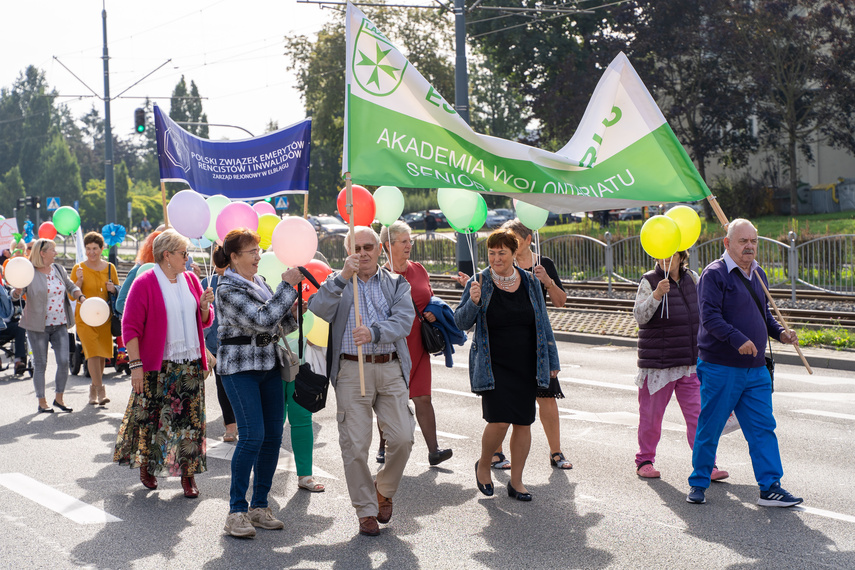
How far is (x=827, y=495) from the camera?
600 centimetres

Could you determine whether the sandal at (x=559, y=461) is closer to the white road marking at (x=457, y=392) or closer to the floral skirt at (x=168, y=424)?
the floral skirt at (x=168, y=424)

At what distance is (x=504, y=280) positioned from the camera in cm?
602

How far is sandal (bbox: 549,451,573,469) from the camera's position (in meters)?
6.92

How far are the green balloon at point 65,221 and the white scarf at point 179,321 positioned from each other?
19.0ft

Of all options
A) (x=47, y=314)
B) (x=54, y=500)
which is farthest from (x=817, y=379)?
(x=47, y=314)

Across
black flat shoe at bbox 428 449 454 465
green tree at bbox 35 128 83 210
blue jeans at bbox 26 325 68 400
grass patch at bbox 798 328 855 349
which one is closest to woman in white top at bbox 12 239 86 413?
blue jeans at bbox 26 325 68 400

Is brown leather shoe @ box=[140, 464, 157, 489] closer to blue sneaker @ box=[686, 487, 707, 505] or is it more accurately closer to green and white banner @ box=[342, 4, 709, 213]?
green and white banner @ box=[342, 4, 709, 213]

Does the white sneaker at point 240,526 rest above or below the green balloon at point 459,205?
below

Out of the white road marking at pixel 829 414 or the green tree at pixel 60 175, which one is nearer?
the white road marking at pixel 829 414

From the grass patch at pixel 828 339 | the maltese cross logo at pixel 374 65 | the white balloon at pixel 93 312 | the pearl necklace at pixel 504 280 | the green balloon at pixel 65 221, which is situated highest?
the maltese cross logo at pixel 374 65

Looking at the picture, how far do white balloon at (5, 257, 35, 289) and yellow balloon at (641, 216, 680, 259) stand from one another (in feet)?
21.9

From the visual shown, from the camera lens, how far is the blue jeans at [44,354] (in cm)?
982

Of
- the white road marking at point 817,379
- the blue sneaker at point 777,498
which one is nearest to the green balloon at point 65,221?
the white road marking at point 817,379

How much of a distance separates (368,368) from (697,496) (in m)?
2.24
